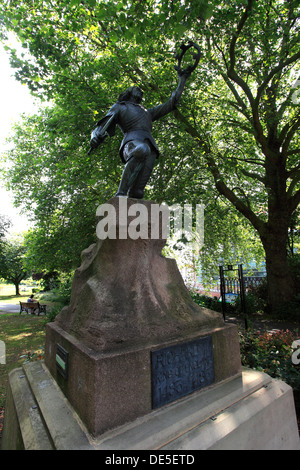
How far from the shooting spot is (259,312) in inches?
459

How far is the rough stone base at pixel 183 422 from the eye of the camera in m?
1.91

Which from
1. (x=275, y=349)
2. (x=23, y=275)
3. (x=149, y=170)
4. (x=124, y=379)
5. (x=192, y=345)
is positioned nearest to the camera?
(x=124, y=379)

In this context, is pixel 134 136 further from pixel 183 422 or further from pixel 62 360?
pixel 183 422

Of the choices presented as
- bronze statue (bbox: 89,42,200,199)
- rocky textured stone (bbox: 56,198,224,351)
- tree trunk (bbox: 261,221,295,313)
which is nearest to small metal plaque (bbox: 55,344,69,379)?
rocky textured stone (bbox: 56,198,224,351)

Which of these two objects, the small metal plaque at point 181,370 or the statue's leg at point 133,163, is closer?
the small metal plaque at point 181,370

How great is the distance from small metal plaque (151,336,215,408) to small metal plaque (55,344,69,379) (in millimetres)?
878

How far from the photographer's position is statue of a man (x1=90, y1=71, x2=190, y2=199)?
10.6 feet

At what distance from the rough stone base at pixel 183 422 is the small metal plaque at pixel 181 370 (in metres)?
0.08

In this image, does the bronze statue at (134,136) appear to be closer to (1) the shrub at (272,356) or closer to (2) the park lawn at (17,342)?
(1) the shrub at (272,356)

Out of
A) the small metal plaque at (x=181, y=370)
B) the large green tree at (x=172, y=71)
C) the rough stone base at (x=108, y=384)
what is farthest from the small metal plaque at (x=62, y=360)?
the large green tree at (x=172, y=71)

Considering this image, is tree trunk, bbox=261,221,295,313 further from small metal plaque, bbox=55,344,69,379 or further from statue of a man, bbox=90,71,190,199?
small metal plaque, bbox=55,344,69,379

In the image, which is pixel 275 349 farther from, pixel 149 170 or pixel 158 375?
pixel 149 170

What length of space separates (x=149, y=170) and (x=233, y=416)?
2.87m
